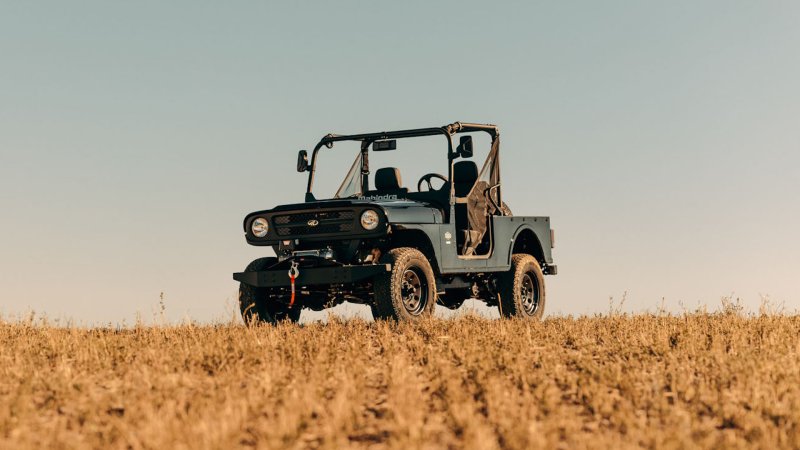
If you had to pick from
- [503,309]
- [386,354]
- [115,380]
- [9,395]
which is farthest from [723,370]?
[503,309]

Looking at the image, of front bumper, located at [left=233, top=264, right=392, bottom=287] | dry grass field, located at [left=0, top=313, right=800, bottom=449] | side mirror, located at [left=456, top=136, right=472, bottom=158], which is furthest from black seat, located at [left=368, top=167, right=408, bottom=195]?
dry grass field, located at [left=0, top=313, right=800, bottom=449]

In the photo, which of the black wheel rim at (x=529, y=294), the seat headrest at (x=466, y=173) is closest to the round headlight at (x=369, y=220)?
the seat headrest at (x=466, y=173)

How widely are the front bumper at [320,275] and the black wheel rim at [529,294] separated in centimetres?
422

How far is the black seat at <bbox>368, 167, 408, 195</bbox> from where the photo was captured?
14.6 m

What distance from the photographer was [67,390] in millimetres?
7758

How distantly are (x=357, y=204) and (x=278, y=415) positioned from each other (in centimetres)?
584

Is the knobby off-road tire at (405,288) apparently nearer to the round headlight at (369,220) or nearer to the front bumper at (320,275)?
the front bumper at (320,275)

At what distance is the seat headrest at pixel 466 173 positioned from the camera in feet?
48.6

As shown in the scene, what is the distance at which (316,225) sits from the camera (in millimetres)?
12805

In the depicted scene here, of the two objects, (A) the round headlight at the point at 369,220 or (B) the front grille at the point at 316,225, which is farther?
(B) the front grille at the point at 316,225

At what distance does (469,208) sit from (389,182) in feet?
3.99

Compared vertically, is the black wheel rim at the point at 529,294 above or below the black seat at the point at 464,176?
below

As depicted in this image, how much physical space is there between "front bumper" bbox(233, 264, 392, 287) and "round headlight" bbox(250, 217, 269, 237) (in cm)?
59

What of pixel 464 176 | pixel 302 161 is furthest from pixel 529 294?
pixel 302 161
